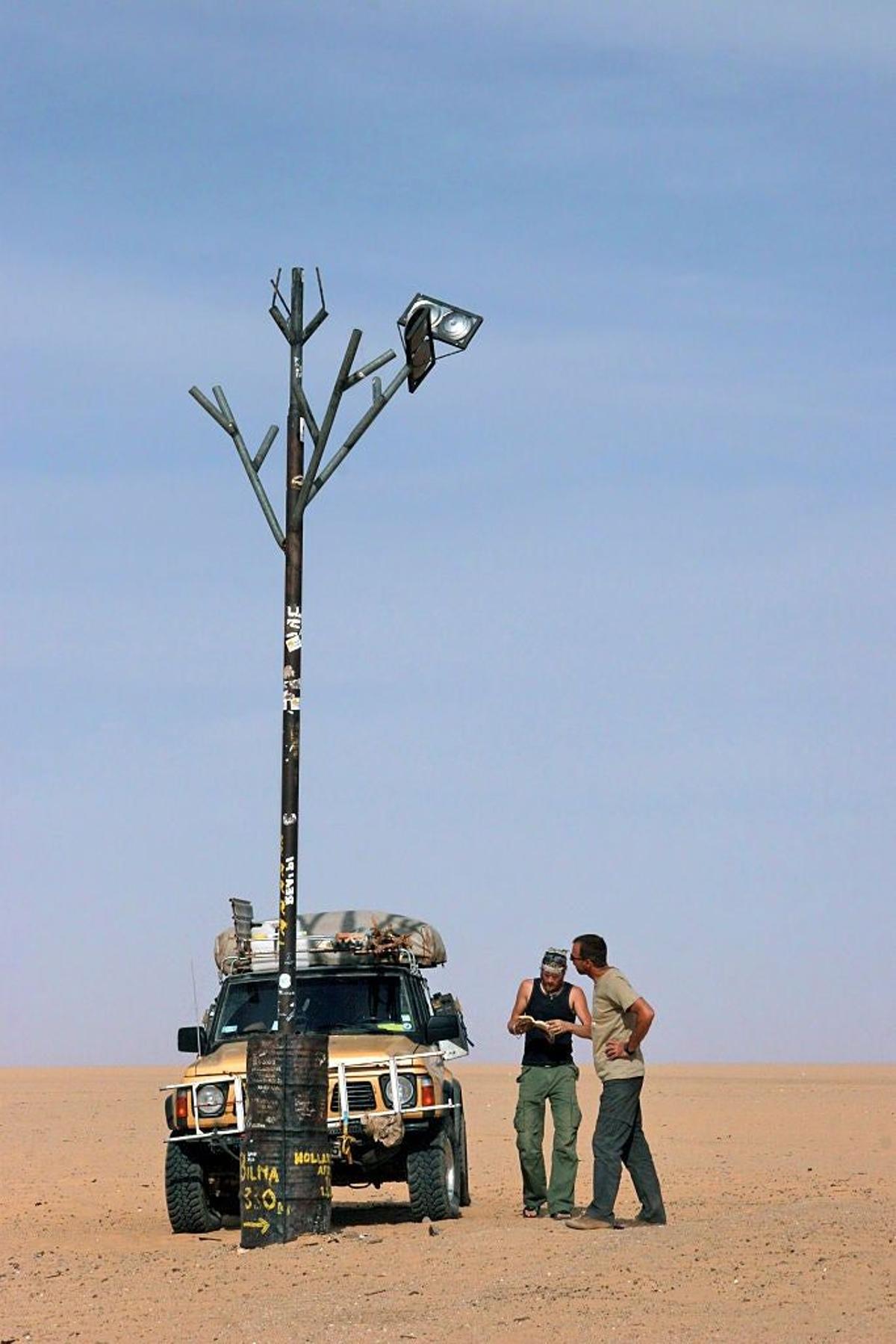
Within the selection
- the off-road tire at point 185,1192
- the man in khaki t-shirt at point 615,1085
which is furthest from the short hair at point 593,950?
the off-road tire at point 185,1192

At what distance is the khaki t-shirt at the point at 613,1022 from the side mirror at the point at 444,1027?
154cm

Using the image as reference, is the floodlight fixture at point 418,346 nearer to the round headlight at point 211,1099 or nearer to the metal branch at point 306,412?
the metal branch at point 306,412

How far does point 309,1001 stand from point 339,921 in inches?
42.7

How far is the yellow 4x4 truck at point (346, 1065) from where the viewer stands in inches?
580

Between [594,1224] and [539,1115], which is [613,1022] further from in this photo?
[539,1115]

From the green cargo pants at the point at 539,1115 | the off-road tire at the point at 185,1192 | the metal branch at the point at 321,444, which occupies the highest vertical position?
the metal branch at the point at 321,444

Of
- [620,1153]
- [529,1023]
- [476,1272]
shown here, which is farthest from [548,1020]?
[476,1272]

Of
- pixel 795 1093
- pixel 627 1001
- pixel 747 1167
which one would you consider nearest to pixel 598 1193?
pixel 627 1001

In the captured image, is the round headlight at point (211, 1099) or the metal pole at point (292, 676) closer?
the metal pole at point (292, 676)

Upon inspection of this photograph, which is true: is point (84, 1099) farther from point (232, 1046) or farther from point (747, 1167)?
point (232, 1046)

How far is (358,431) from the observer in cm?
1449

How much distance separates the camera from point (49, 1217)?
18062 mm

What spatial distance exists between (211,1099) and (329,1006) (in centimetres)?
149

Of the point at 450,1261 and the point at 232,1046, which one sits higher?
the point at 232,1046
